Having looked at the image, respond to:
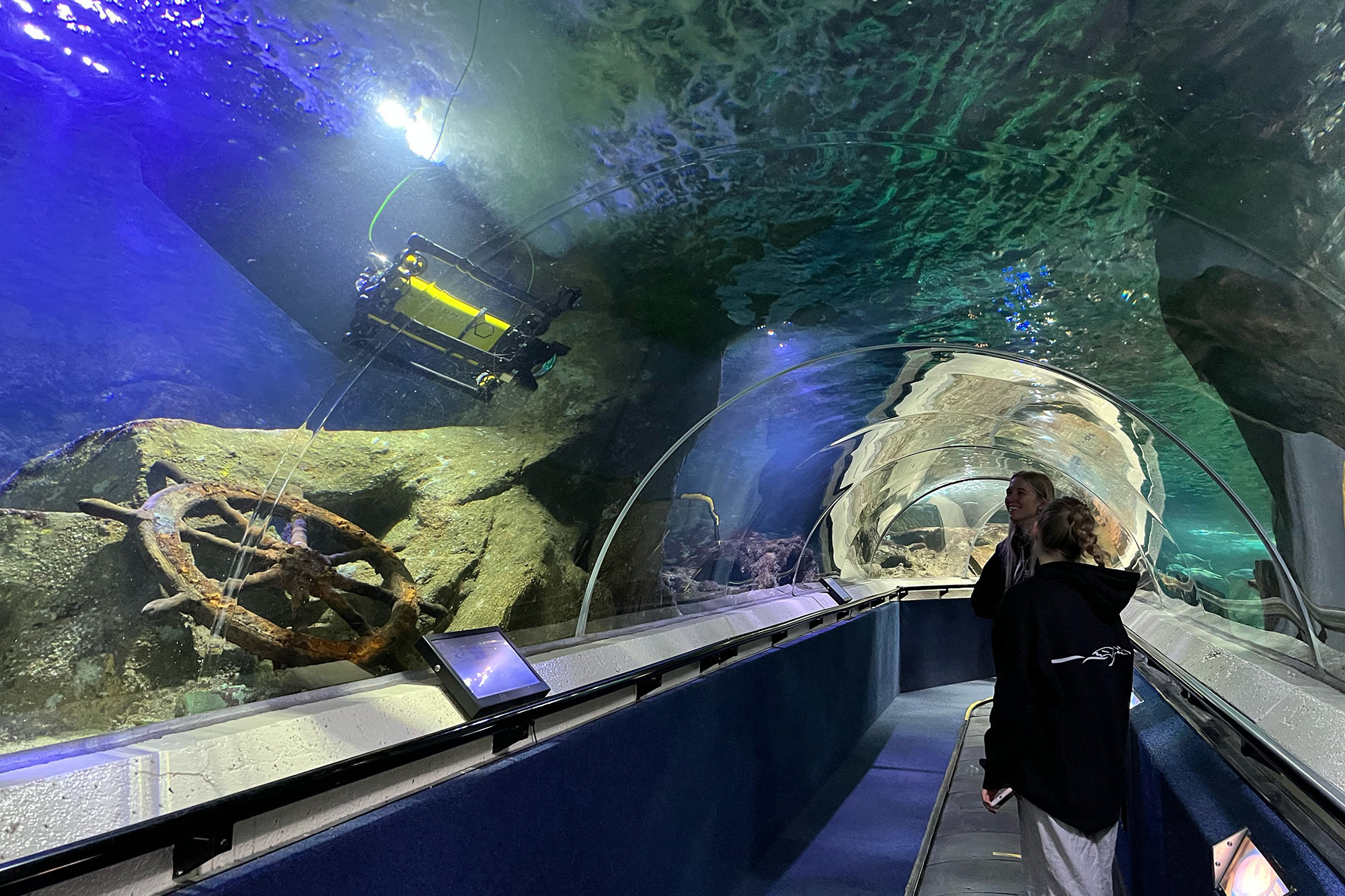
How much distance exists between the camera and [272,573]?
2.33 meters

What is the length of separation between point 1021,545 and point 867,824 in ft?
6.98

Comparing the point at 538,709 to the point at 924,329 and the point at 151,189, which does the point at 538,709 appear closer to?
the point at 151,189

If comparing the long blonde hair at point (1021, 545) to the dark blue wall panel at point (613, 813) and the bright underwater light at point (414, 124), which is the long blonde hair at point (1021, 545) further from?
the bright underwater light at point (414, 124)

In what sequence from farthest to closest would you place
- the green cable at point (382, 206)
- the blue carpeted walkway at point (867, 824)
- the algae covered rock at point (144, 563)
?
1. the blue carpeted walkway at point (867, 824)
2. the green cable at point (382, 206)
3. the algae covered rock at point (144, 563)

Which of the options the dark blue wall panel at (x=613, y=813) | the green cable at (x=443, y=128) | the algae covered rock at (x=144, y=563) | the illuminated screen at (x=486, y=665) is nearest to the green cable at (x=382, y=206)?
the green cable at (x=443, y=128)

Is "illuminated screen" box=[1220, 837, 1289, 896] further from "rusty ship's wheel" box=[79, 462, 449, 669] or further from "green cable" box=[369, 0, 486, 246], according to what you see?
"green cable" box=[369, 0, 486, 246]

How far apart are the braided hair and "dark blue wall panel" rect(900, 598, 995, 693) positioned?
8.38 metres

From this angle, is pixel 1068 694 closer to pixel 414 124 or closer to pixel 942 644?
pixel 414 124

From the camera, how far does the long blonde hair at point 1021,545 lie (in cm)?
352

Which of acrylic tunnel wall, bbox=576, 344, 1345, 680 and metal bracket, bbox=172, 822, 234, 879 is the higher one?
acrylic tunnel wall, bbox=576, 344, 1345, 680

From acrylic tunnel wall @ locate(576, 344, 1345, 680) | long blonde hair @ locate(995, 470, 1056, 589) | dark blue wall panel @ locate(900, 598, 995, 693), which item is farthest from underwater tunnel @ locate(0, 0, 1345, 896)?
dark blue wall panel @ locate(900, 598, 995, 693)

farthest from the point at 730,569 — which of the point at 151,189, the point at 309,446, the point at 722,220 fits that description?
the point at 151,189

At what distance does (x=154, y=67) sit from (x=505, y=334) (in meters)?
1.56

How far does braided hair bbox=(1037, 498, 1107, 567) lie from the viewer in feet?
9.34
